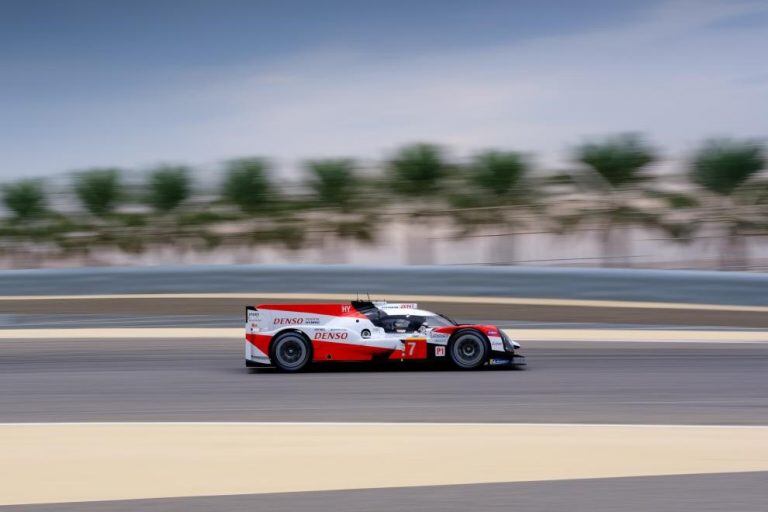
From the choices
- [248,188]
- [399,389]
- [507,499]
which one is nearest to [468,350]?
[399,389]

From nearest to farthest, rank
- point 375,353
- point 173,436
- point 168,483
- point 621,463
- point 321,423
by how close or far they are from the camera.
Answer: point 168,483 → point 621,463 → point 173,436 → point 321,423 → point 375,353

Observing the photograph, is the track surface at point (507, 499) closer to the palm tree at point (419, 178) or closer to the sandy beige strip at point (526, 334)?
the sandy beige strip at point (526, 334)

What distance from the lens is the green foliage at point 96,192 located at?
735 inches

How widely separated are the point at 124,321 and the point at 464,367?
7.32 m

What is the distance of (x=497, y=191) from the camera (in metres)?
17.8

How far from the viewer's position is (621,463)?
6227 millimetres

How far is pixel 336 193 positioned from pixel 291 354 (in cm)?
761

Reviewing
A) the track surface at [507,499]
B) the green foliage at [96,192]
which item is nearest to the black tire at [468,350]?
the track surface at [507,499]

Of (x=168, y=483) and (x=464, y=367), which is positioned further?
(x=464, y=367)

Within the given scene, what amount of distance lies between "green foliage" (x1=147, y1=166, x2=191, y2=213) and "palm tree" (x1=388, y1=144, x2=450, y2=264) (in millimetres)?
4152

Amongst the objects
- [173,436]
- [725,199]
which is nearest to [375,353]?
[173,436]

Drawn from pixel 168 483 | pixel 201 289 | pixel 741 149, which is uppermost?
pixel 741 149

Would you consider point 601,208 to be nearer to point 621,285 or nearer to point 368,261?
point 621,285

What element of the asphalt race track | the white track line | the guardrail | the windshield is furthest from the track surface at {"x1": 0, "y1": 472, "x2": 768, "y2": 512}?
the guardrail
